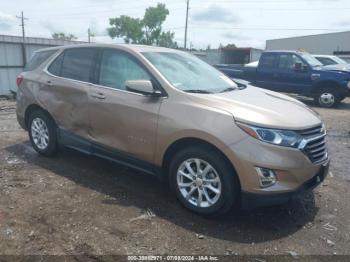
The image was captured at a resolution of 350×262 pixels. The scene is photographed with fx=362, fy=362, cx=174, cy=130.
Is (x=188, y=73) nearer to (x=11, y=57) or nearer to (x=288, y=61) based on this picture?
(x=288, y=61)

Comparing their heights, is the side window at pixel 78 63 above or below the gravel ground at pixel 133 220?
above

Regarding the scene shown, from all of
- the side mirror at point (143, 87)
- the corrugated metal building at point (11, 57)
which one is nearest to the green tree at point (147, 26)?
the corrugated metal building at point (11, 57)

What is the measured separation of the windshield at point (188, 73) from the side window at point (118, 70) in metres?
0.20

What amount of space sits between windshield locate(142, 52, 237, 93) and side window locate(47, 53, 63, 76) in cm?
159

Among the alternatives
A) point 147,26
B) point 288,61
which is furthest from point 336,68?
point 147,26

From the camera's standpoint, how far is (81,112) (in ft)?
15.9

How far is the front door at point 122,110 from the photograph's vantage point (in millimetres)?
4102

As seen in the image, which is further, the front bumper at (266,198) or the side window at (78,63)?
the side window at (78,63)

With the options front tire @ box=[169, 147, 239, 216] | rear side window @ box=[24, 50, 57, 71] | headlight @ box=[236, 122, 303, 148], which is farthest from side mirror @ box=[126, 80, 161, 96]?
rear side window @ box=[24, 50, 57, 71]

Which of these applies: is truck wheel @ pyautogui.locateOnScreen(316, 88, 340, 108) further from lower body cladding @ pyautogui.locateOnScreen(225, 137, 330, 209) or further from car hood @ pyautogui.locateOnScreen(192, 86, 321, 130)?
lower body cladding @ pyautogui.locateOnScreen(225, 137, 330, 209)

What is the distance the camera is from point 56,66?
17.7 ft

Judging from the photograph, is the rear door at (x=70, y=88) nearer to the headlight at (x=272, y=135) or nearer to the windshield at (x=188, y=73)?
the windshield at (x=188, y=73)

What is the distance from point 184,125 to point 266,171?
0.95 meters

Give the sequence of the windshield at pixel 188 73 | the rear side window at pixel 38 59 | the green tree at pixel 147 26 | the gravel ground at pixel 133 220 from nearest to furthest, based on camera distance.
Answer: the gravel ground at pixel 133 220
the windshield at pixel 188 73
the rear side window at pixel 38 59
the green tree at pixel 147 26
